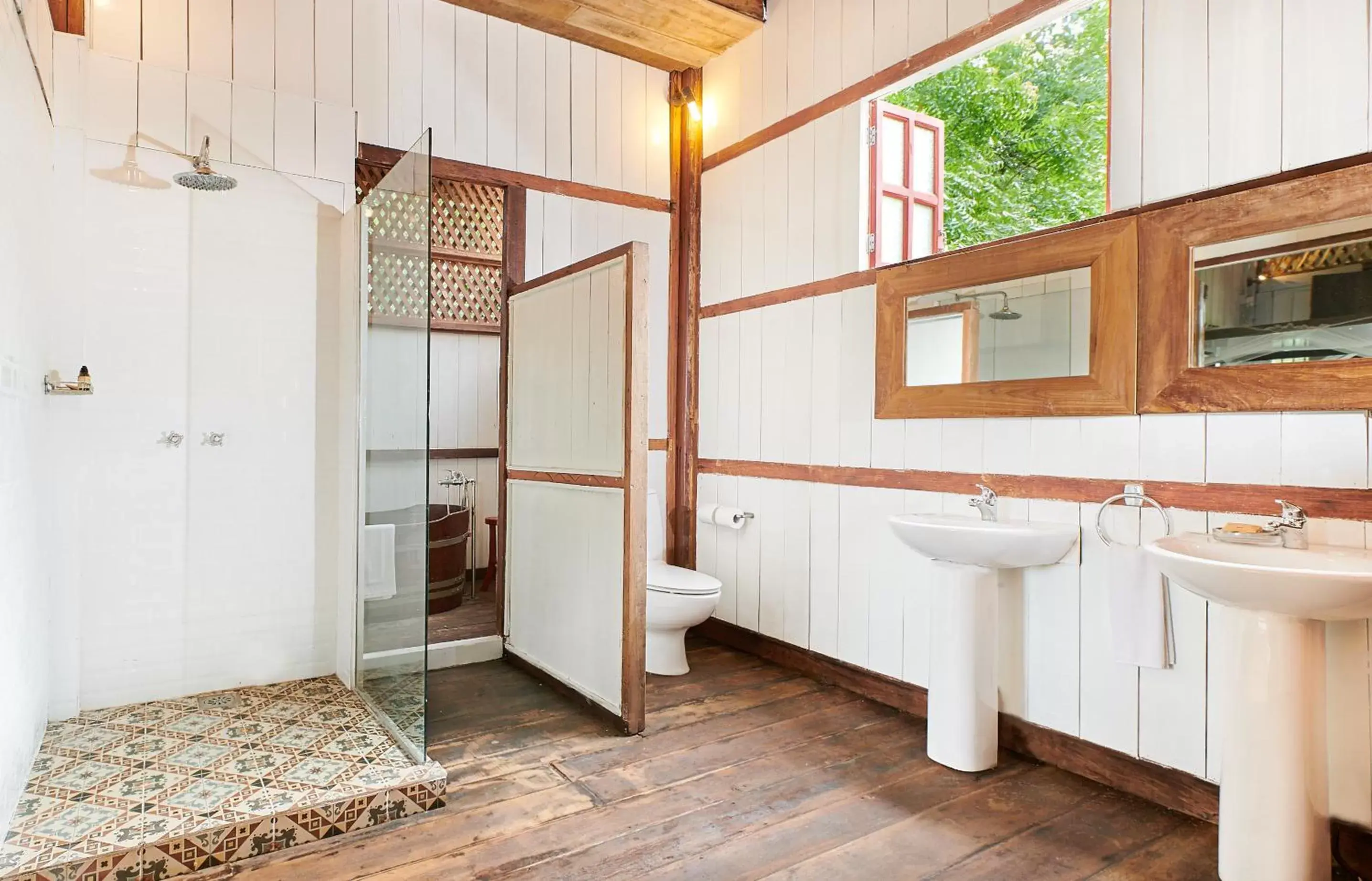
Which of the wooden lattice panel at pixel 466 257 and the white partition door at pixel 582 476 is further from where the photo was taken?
the wooden lattice panel at pixel 466 257

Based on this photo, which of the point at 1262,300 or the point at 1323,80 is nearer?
the point at 1323,80

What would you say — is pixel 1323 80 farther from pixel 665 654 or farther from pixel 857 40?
pixel 665 654

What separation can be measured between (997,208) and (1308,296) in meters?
1.68

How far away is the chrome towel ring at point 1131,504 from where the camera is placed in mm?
2215

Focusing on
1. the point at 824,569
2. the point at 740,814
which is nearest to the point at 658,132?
the point at 824,569

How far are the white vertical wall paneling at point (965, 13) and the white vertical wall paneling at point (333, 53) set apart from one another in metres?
2.40

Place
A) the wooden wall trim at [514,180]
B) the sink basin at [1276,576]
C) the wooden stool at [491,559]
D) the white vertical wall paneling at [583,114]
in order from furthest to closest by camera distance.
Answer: the wooden stool at [491,559] < the white vertical wall paneling at [583,114] < the wooden wall trim at [514,180] < the sink basin at [1276,576]

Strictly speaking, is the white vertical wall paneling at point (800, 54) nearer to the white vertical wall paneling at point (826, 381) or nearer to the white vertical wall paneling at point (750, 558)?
the white vertical wall paneling at point (826, 381)

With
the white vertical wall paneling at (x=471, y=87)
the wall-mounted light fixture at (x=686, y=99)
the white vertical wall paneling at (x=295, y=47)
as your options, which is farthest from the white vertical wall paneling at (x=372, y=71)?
the wall-mounted light fixture at (x=686, y=99)

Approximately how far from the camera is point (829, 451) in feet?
11.0

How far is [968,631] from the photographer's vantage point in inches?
96.7

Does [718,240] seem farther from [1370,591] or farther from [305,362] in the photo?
[1370,591]

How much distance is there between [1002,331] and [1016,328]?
0.16 feet

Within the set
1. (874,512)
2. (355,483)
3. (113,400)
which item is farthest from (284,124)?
(874,512)
